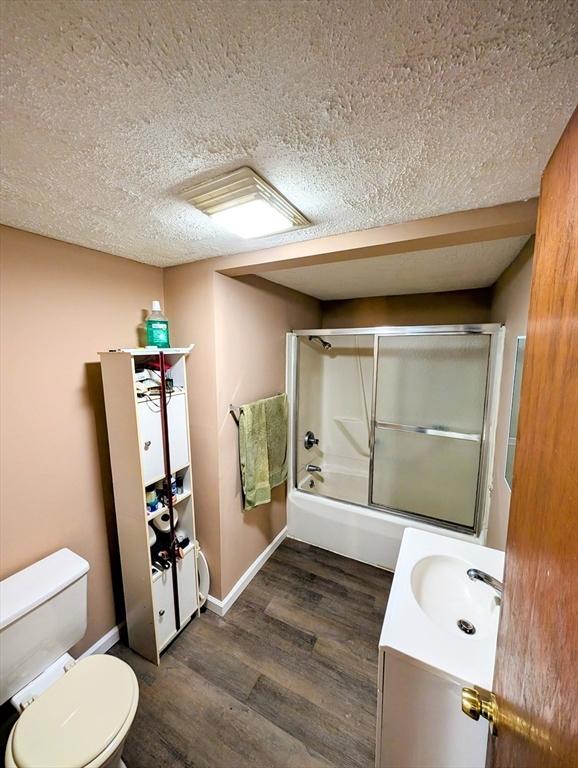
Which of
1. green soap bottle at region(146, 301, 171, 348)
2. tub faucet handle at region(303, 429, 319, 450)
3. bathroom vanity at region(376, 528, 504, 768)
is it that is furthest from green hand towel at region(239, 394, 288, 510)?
bathroom vanity at region(376, 528, 504, 768)

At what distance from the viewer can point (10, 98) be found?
1.87 feet

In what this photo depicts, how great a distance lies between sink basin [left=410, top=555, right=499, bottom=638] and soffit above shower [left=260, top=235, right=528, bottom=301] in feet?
4.90

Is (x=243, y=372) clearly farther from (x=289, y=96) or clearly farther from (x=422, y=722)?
(x=422, y=722)

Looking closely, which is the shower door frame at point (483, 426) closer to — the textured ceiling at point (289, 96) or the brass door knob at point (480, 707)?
the textured ceiling at point (289, 96)

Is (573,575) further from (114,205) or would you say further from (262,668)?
(262,668)

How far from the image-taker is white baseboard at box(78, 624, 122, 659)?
5.20 feet

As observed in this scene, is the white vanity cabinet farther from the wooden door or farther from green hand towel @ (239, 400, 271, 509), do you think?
green hand towel @ (239, 400, 271, 509)

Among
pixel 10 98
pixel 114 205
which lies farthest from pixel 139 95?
pixel 114 205

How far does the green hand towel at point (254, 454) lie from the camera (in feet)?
6.23

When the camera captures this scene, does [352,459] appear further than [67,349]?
Yes

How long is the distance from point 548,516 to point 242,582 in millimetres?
2112

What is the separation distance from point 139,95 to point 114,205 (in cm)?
55

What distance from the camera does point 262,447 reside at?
2.06m

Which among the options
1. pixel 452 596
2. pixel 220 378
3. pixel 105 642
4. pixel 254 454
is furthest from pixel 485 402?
pixel 105 642
